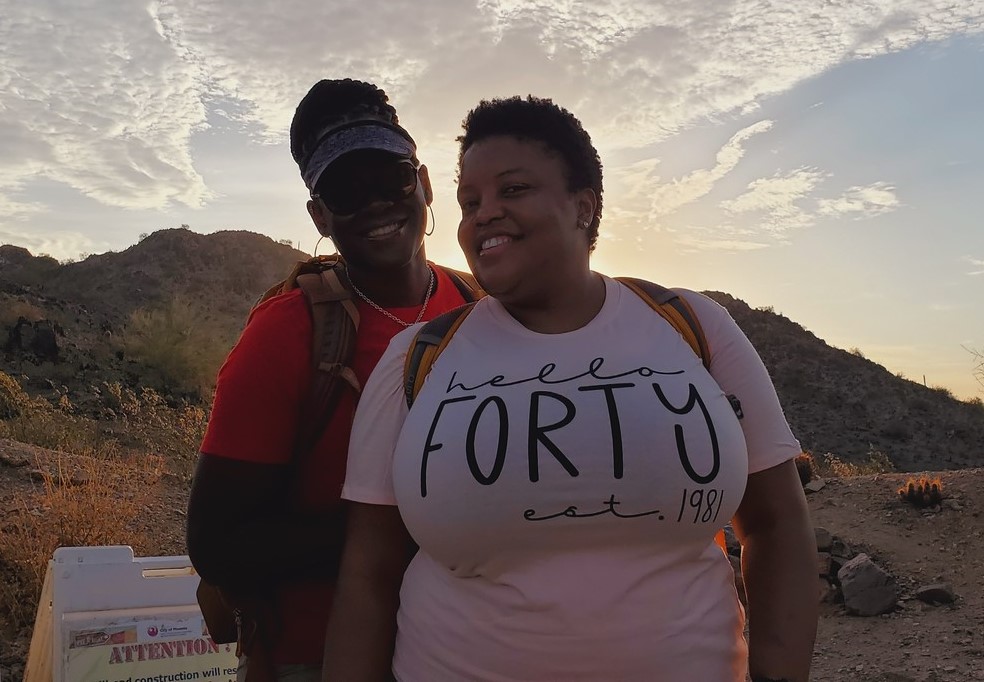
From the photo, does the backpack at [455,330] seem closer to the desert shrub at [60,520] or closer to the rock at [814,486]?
the desert shrub at [60,520]

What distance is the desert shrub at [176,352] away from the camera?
58.6 feet

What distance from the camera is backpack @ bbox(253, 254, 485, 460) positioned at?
78.5 inches

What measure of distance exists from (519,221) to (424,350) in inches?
15.0

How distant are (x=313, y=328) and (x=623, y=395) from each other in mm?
780

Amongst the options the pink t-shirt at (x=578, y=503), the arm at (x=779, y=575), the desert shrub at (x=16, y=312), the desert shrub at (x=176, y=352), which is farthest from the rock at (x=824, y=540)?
the desert shrub at (x=16, y=312)

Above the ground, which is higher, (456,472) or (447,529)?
(456,472)

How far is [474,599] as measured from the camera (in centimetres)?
175

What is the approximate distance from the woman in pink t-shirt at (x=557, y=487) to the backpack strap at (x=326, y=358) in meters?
0.10

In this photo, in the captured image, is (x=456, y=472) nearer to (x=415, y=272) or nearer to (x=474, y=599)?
(x=474, y=599)

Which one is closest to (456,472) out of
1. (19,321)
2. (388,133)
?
(388,133)

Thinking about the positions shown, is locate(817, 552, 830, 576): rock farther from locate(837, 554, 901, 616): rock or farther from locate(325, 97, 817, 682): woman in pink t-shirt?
locate(325, 97, 817, 682): woman in pink t-shirt

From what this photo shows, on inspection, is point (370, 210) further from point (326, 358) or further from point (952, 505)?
point (952, 505)

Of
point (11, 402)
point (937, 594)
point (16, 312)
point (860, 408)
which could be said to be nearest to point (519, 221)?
point (937, 594)

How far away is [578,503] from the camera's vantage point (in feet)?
5.43
